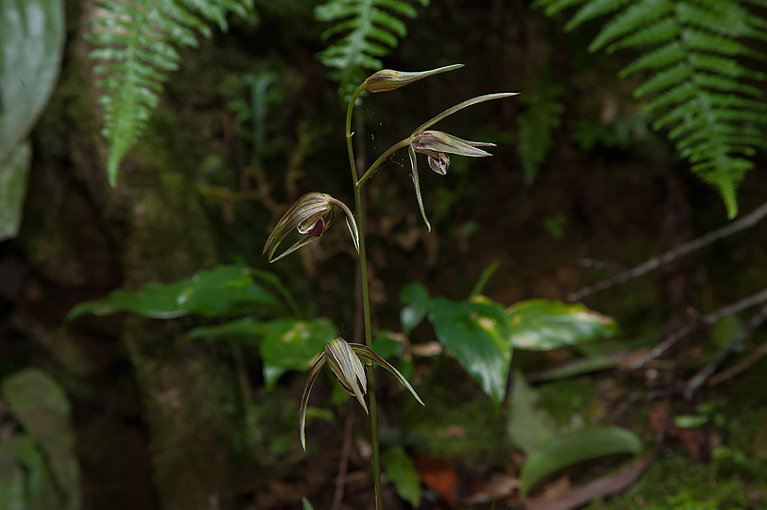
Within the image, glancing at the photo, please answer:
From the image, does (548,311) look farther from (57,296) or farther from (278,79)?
(57,296)

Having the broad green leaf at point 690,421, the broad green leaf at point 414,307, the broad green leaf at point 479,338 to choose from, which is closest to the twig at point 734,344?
the broad green leaf at point 690,421

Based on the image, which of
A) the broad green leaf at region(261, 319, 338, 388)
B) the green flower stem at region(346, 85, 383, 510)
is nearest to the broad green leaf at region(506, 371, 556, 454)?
the broad green leaf at region(261, 319, 338, 388)

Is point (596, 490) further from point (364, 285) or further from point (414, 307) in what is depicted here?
point (364, 285)

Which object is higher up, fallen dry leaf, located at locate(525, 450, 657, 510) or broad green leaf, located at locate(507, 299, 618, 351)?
broad green leaf, located at locate(507, 299, 618, 351)

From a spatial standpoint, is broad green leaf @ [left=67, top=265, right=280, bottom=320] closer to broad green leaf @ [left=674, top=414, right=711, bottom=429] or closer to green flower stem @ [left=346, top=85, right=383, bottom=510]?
green flower stem @ [left=346, top=85, right=383, bottom=510]

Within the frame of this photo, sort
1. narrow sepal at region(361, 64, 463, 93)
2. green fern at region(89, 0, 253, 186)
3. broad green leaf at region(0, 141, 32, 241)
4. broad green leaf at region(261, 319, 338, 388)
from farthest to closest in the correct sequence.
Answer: broad green leaf at region(0, 141, 32, 241) → broad green leaf at region(261, 319, 338, 388) → green fern at region(89, 0, 253, 186) → narrow sepal at region(361, 64, 463, 93)

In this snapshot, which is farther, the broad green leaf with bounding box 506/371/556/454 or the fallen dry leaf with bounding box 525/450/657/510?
the broad green leaf with bounding box 506/371/556/454

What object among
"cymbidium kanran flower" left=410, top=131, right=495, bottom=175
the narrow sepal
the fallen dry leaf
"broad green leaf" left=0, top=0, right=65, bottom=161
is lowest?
the fallen dry leaf
